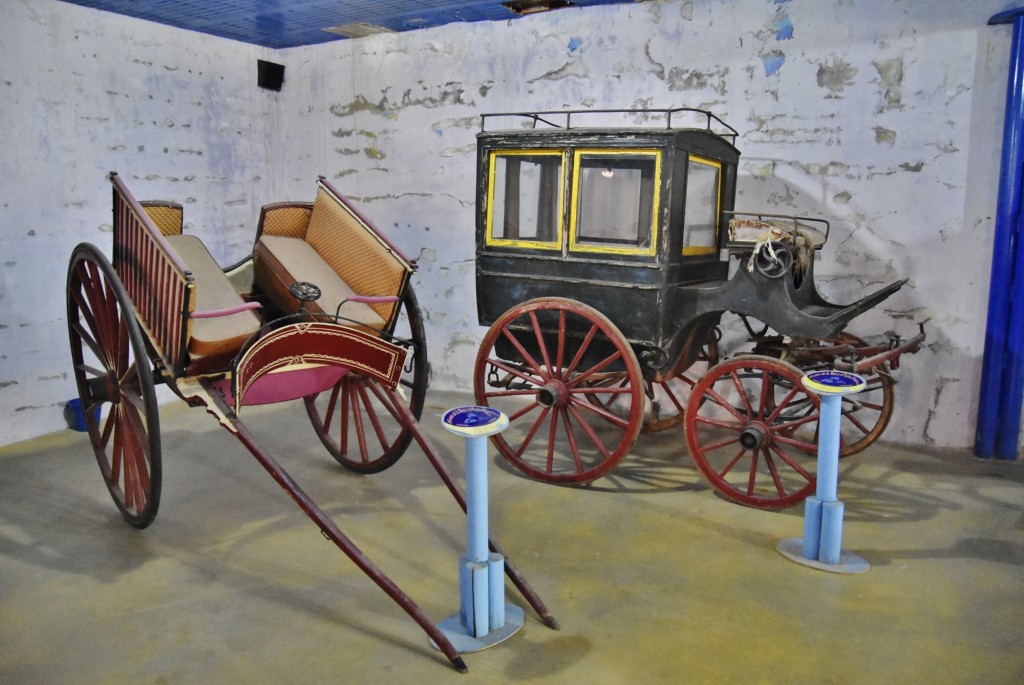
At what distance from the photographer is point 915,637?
2330 millimetres

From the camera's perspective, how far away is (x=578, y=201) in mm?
3348

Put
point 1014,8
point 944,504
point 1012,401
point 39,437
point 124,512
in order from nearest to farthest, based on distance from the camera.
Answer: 1. point 124,512
2. point 944,504
3. point 1014,8
4. point 1012,401
5. point 39,437

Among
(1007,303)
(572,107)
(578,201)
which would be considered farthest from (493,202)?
(1007,303)

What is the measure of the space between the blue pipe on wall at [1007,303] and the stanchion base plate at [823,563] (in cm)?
154

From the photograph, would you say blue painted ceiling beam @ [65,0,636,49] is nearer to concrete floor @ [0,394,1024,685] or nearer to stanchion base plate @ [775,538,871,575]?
concrete floor @ [0,394,1024,685]

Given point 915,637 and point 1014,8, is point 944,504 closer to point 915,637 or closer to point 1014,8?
point 915,637

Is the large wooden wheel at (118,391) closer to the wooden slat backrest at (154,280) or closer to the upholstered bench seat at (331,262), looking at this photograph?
the wooden slat backrest at (154,280)

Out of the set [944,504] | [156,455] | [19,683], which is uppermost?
[156,455]

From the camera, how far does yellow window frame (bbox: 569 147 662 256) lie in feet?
10.4

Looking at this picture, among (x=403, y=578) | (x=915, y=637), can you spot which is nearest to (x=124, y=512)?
(x=403, y=578)

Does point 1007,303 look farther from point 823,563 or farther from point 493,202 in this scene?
point 493,202

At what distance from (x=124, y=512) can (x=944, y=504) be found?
344cm

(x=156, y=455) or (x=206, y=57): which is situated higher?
(x=206, y=57)

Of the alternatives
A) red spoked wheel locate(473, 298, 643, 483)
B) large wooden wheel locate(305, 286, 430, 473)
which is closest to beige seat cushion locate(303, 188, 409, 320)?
large wooden wheel locate(305, 286, 430, 473)
